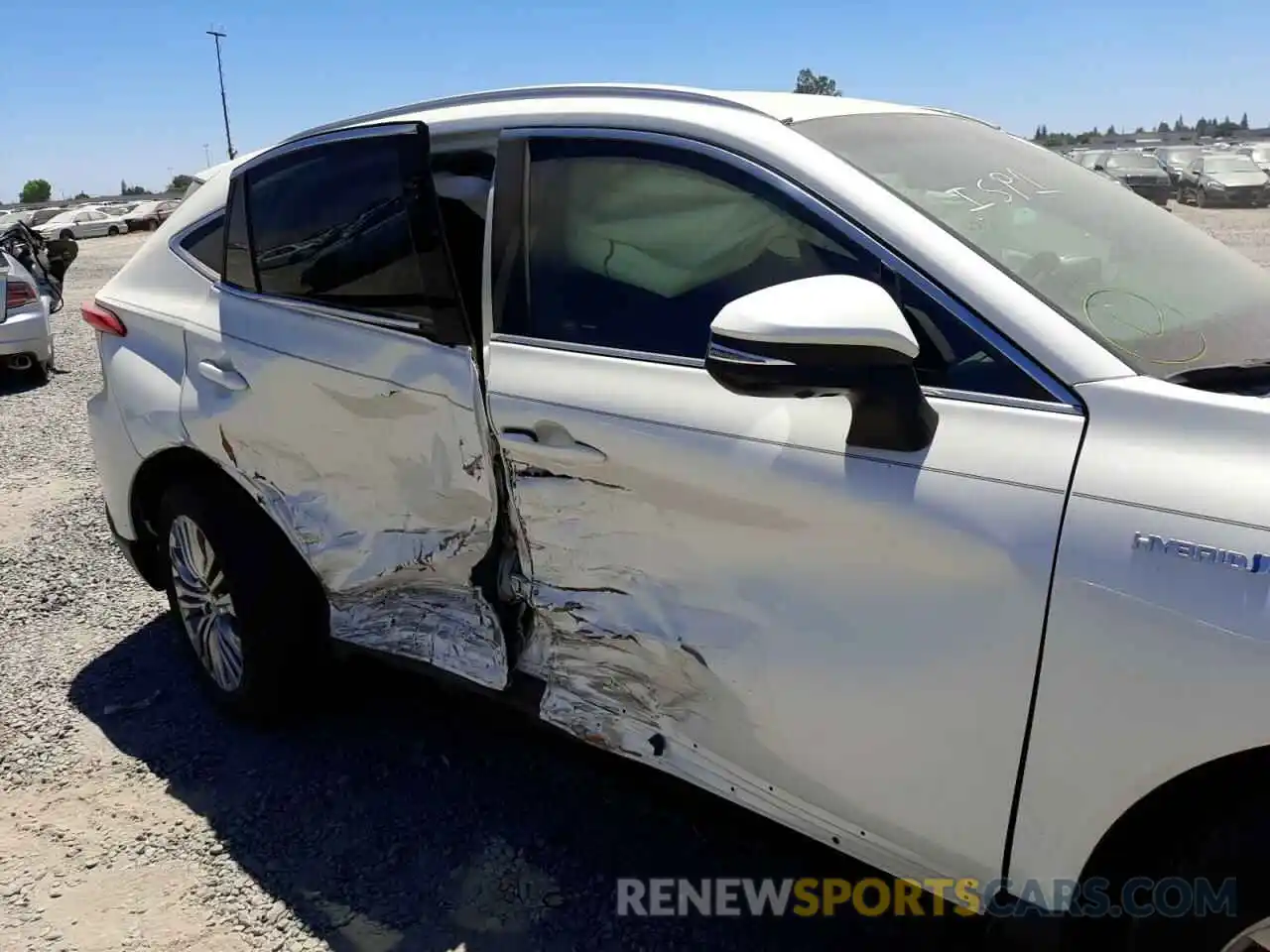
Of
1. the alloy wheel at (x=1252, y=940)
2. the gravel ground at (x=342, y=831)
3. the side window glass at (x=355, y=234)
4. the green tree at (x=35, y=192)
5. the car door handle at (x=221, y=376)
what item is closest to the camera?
the alloy wheel at (x=1252, y=940)

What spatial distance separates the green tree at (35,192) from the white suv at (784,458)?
94451 millimetres

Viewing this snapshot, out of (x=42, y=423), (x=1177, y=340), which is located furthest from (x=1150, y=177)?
(x=1177, y=340)

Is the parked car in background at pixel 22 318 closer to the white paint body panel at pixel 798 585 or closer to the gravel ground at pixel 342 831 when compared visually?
the gravel ground at pixel 342 831

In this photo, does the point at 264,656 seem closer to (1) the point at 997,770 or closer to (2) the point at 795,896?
(2) the point at 795,896

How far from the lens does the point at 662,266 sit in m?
2.27

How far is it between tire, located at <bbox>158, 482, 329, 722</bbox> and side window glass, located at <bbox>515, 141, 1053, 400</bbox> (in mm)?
1229

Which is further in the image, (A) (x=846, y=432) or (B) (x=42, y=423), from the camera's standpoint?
(B) (x=42, y=423)

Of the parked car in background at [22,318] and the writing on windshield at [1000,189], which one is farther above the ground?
the writing on windshield at [1000,189]

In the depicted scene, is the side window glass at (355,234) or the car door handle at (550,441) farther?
the side window glass at (355,234)

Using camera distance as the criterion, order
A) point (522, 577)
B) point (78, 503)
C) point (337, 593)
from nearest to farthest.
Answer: point (522, 577) < point (337, 593) < point (78, 503)

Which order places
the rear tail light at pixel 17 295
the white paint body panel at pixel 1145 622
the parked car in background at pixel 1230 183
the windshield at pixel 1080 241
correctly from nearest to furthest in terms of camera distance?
1. the white paint body panel at pixel 1145 622
2. the windshield at pixel 1080 241
3. the rear tail light at pixel 17 295
4. the parked car in background at pixel 1230 183

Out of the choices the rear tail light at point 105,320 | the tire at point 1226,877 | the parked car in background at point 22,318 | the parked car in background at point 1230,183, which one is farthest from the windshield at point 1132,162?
the tire at point 1226,877

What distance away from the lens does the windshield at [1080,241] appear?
185cm

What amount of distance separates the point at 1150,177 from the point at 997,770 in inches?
1205
